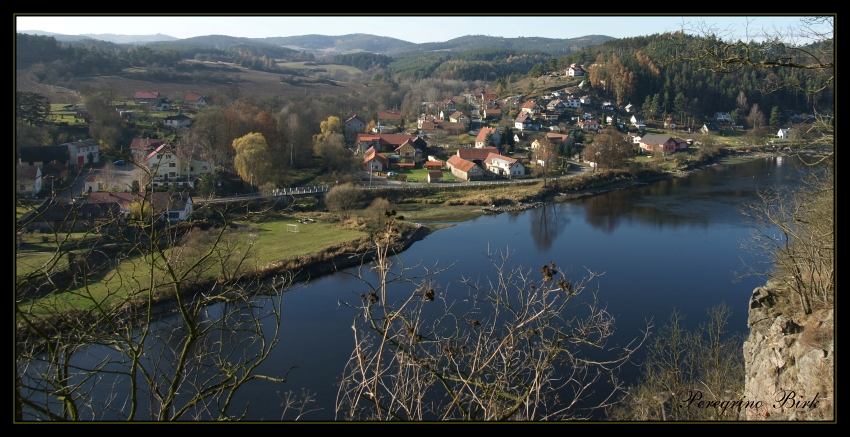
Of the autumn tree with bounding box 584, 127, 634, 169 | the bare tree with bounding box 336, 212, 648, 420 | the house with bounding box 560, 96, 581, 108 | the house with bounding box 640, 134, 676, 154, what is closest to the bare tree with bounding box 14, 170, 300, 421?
the bare tree with bounding box 336, 212, 648, 420

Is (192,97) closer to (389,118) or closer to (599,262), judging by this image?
(389,118)

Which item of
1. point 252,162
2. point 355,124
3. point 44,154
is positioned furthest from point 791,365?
point 355,124

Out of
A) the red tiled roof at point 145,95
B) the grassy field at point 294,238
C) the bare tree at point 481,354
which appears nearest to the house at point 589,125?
the grassy field at point 294,238

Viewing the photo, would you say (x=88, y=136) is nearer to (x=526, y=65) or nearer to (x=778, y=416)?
(x=778, y=416)

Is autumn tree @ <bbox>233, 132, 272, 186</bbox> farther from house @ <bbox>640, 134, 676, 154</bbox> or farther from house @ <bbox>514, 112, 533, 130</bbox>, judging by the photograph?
house @ <bbox>640, 134, 676, 154</bbox>

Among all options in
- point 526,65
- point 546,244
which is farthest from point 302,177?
point 526,65
